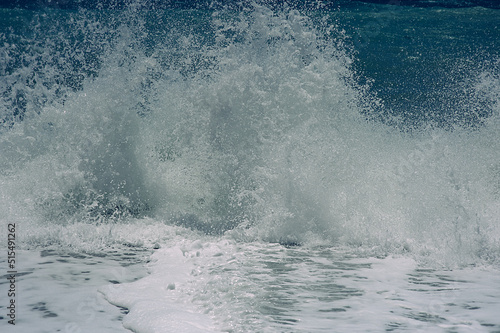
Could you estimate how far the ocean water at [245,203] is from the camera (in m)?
2.83

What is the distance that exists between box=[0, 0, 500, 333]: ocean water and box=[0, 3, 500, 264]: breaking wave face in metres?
0.02

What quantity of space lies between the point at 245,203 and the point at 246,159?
2.19ft

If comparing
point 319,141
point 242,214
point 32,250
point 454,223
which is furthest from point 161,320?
point 319,141

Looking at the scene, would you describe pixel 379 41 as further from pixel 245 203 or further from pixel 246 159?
pixel 245 203

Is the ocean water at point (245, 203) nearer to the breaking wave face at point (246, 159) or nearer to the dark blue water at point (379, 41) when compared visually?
the breaking wave face at point (246, 159)

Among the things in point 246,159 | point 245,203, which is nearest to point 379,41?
point 246,159

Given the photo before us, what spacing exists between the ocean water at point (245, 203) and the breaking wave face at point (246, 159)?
0.02 m

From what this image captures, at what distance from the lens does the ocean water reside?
9.30ft

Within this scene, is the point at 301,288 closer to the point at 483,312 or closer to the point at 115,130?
the point at 483,312

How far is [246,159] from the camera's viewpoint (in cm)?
554

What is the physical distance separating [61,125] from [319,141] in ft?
10.0

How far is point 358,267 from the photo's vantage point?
12.0 feet

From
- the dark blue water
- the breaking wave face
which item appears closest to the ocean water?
the breaking wave face

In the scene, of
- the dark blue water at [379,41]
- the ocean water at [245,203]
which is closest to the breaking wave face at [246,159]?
the ocean water at [245,203]
